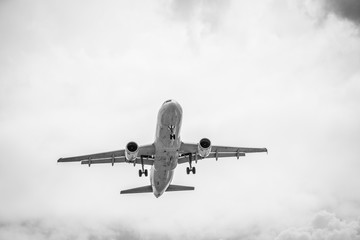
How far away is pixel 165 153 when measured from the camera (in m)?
35.7

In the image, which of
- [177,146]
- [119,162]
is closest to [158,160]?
A: [177,146]

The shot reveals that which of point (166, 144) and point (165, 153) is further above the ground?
point (166, 144)

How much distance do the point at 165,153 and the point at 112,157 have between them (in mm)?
6082

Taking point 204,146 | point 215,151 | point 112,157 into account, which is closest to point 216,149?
point 215,151

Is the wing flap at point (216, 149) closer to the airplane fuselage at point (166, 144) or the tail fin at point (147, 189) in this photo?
the airplane fuselage at point (166, 144)

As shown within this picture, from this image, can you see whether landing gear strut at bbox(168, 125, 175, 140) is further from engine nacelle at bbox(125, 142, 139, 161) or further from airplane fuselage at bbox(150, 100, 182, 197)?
engine nacelle at bbox(125, 142, 139, 161)

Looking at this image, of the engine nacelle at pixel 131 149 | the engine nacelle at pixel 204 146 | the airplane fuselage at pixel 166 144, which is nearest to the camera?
the airplane fuselage at pixel 166 144

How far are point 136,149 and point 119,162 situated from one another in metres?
7.07

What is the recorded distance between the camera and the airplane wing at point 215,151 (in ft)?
121

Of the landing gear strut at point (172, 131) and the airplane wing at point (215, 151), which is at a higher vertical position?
the landing gear strut at point (172, 131)

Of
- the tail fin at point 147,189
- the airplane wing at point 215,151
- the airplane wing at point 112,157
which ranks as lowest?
the tail fin at point 147,189

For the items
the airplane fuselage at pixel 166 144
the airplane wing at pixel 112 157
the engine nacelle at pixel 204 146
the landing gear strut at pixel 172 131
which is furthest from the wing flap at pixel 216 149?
the landing gear strut at pixel 172 131

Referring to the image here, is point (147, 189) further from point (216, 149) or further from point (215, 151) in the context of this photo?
point (216, 149)

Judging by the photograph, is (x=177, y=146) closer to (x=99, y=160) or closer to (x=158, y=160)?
(x=158, y=160)
